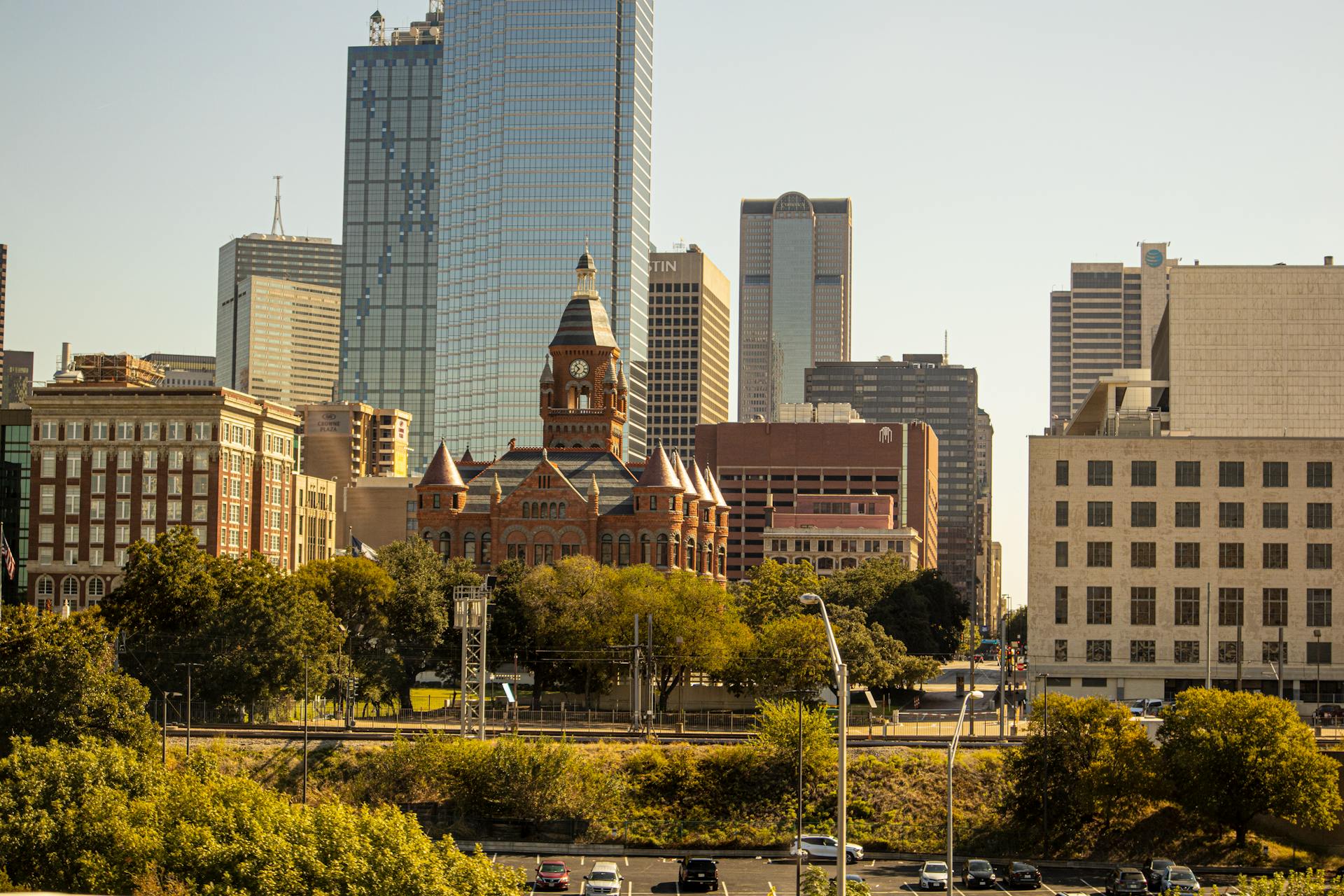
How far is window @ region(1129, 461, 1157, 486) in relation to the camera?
398 ft

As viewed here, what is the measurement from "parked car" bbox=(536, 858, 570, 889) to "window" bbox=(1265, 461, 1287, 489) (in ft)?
210

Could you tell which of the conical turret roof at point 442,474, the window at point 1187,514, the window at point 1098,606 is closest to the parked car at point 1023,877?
the window at point 1098,606

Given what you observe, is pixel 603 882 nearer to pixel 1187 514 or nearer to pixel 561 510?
pixel 1187 514

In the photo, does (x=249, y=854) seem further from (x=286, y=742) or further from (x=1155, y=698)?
(x=1155, y=698)

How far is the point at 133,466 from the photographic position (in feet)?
524

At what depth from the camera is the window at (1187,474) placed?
12081 cm

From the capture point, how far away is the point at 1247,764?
86000mm

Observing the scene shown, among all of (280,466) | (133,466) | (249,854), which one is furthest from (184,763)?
(280,466)

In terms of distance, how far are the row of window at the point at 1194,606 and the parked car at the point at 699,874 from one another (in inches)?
2023

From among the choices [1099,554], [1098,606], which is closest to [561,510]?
[1099,554]

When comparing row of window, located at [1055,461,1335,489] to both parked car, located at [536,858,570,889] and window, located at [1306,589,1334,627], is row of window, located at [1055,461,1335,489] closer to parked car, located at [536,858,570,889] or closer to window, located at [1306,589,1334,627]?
Result: window, located at [1306,589,1334,627]

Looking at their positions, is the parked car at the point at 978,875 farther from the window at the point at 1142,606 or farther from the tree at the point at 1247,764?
the window at the point at 1142,606

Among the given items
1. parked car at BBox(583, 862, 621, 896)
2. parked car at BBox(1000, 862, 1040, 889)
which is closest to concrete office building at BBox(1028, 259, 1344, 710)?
parked car at BBox(1000, 862, 1040, 889)

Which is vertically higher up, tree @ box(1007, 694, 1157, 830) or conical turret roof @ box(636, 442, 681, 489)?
conical turret roof @ box(636, 442, 681, 489)
